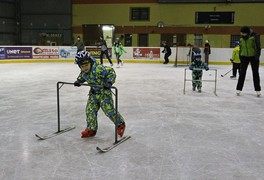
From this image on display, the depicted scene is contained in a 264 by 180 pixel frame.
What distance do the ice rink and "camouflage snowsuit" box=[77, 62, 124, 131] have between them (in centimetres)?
33

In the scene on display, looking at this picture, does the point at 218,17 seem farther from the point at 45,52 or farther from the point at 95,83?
the point at 95,83

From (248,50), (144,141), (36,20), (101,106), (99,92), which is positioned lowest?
(144,141)

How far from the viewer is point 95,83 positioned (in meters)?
3.68

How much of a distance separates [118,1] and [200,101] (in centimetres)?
1739

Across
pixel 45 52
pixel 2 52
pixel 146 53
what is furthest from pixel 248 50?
pixel 45 52

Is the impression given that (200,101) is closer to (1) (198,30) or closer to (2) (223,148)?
(2) (223,148)

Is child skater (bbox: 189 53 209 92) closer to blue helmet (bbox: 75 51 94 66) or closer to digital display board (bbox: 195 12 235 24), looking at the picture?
blue helmet (bbox: 75 51 94 66)

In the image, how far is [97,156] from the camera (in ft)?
11.1

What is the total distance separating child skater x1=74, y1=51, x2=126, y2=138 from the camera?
353cm

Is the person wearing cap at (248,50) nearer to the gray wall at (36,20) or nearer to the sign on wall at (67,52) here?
the sign on wall at (67,52)

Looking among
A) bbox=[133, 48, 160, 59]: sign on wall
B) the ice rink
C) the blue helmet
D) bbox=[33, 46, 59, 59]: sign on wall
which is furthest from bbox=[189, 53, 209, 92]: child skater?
bbox=[33, 46, 59, 59]: sign on wall

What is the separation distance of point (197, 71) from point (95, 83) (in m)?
4.52

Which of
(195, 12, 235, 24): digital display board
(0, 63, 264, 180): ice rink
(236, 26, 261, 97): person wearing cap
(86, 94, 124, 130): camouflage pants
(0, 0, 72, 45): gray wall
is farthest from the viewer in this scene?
(0, 0, 72, 45): gray wall

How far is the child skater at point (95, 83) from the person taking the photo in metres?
3.53
